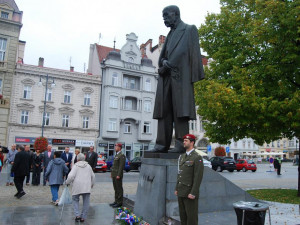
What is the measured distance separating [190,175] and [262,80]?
7945mm

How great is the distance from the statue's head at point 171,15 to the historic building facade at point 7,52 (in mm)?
29092

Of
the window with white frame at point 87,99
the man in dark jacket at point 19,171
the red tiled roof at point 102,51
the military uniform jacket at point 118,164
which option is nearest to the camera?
the military uniform jacket at point 118,164

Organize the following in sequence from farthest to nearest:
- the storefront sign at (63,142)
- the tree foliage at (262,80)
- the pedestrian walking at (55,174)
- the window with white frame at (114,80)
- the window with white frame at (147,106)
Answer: the window with white frame at (147,106), the window with white frame at (114,80), the storefront sign at (63,142), the tree foliage at (262,80), the pedestrian walking at (55,174)

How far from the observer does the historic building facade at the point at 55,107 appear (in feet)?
112

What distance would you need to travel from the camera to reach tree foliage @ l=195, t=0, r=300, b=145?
9.74 meters

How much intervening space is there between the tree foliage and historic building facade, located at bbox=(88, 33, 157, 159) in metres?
26.9

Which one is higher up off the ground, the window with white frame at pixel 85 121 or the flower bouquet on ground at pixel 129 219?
the window with white frame at pixel 85 121

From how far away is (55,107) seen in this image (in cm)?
3638

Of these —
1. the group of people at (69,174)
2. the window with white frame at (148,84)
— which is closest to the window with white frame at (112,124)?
the window with white frame at (148,84)

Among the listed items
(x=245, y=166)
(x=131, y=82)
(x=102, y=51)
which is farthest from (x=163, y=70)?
(x=102, y=51)

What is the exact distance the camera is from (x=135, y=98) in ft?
135

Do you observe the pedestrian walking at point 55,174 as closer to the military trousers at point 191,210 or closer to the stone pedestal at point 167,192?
the stone pedestal at point 167,192

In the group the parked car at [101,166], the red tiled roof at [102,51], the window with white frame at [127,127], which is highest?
the red tiled roof at [102,51]

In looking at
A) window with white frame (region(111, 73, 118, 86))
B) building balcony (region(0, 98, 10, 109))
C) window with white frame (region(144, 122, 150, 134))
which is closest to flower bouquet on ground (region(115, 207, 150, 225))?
building balcony (region(0, 98, 10, 109))
